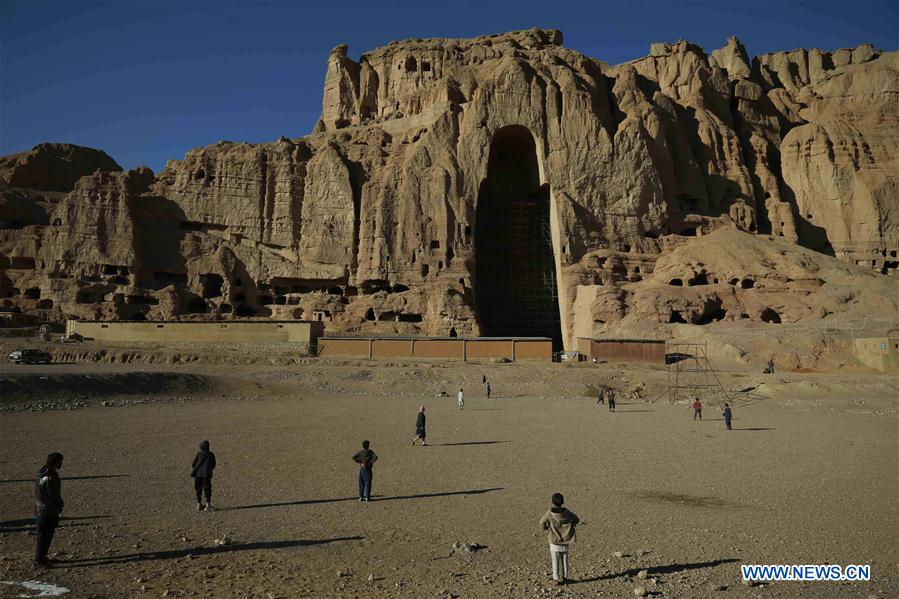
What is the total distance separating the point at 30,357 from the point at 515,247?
1465 inches

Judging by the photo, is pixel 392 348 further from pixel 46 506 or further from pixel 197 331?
pixel 46 506

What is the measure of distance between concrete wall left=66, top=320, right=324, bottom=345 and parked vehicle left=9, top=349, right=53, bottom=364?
7439 millimetres

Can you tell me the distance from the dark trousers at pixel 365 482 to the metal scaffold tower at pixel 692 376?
2145 cm

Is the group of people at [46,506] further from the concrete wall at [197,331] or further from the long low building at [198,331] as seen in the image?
the concrete wall at [197,331]

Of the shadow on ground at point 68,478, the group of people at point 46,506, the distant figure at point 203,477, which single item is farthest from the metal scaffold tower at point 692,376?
the group of people at point 46,506

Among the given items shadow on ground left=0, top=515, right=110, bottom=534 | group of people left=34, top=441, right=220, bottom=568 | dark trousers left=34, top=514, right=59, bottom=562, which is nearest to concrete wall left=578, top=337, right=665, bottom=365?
shadow on ground left=0, top=515, right=110, bottom=534

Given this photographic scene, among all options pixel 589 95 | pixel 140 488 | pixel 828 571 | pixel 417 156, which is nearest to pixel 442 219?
pixel 417 156

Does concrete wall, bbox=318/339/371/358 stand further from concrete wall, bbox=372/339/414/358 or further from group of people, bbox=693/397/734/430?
group of people, bbox=693/397/734/430

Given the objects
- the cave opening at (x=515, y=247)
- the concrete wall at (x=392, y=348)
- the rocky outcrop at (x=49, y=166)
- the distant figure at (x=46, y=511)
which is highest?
the rocky outcrop at (x=49, y=166)

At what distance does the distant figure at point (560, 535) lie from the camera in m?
6.73

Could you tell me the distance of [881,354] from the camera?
32531 millimetres

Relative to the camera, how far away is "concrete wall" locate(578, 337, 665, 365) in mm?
36062

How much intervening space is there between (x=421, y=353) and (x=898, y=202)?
169 ft

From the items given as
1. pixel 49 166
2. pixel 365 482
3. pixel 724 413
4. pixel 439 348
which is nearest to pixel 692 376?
pixel 724 413
